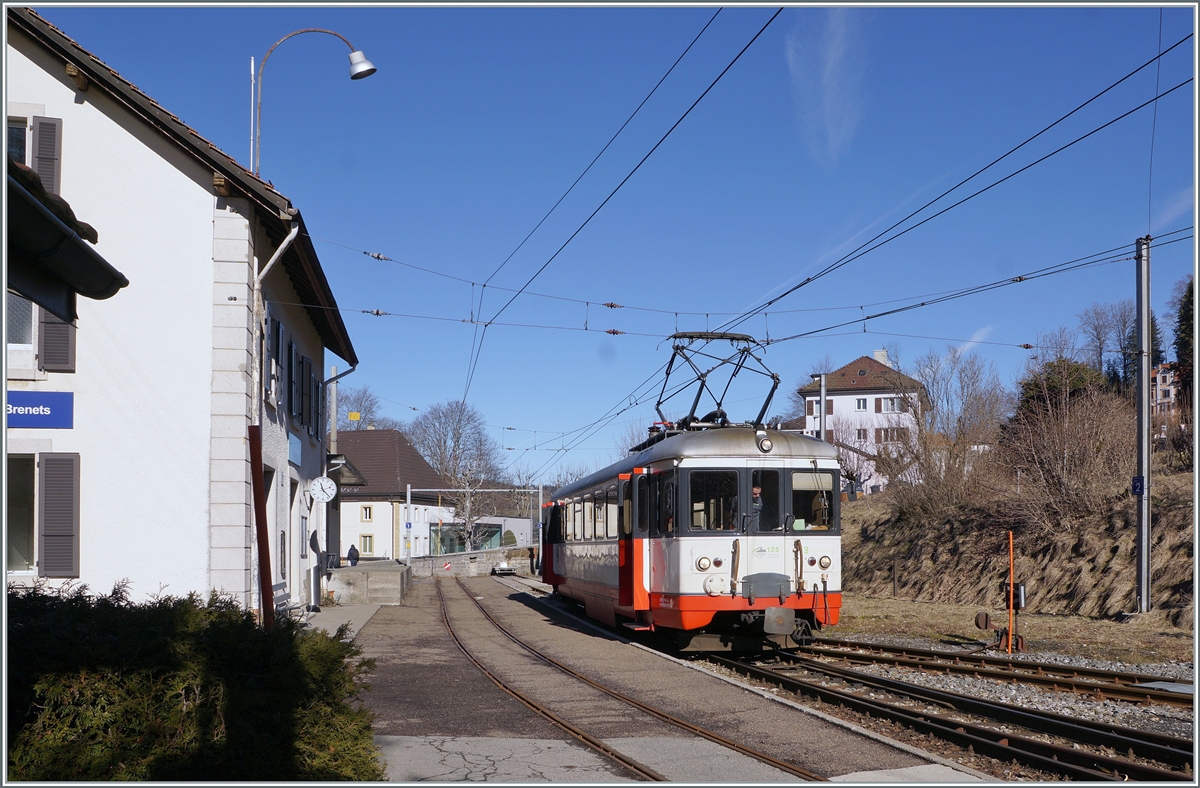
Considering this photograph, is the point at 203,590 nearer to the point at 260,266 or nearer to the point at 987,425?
the point at 260,266

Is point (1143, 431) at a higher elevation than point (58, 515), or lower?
higher

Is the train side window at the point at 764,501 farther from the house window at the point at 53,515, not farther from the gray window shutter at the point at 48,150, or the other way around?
the gray window shutter at the point at 48,150

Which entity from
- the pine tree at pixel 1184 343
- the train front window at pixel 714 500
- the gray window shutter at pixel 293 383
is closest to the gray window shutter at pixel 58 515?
the gray window shutter at pixel 293 383

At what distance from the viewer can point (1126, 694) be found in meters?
10.2

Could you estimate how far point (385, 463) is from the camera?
68.4 metres

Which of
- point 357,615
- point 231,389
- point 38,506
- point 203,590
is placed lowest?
point 357,615

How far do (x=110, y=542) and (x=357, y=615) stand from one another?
9132 mm

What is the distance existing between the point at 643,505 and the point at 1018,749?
7915 mm

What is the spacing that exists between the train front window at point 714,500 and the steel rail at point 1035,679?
8.09 feet

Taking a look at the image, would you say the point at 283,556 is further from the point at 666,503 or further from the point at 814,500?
the point at 814,500

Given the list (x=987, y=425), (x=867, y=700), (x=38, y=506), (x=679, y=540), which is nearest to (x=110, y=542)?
(x=38, y=506)

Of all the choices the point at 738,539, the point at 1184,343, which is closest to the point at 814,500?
the point at 738,539

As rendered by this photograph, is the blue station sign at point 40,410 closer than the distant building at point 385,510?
Yes

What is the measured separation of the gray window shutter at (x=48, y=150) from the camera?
13266mm
